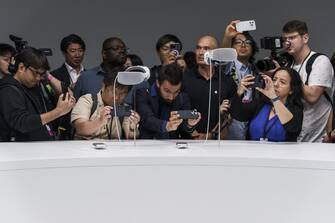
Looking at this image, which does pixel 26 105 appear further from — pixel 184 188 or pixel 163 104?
pixel 184 188

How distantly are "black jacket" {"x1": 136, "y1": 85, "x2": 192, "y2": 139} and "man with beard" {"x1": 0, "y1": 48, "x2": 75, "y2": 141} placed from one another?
0.38 m

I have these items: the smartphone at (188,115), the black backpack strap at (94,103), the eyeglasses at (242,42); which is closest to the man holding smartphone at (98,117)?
the black backpack strap at (94,103)

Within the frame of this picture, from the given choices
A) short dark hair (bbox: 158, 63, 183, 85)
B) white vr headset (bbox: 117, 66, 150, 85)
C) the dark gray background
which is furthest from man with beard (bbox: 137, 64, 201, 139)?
the dark gray background

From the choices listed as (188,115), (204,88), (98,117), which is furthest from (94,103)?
(204,88)

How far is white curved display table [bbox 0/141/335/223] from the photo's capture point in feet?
6.76

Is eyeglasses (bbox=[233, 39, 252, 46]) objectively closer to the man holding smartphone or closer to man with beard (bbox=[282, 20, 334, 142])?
man with beard (bbox=[282, 20, 334, 142])

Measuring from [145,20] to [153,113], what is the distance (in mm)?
2357

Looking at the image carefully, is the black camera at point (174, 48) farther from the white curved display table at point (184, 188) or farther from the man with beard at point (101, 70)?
the white curved display table at point (184, 188)

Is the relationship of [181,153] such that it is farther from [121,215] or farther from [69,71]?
[69,71]

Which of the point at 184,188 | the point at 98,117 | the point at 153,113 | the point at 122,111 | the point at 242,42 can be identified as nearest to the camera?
the point at 184,188

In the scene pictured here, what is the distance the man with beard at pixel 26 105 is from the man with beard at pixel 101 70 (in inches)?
13.5

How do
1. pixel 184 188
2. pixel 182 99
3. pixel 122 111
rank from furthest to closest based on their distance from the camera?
pixel 182 99 → pixel 122 111 → pixel 184 188

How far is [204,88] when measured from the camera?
333 centimetres

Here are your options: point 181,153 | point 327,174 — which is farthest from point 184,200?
point 327,174
